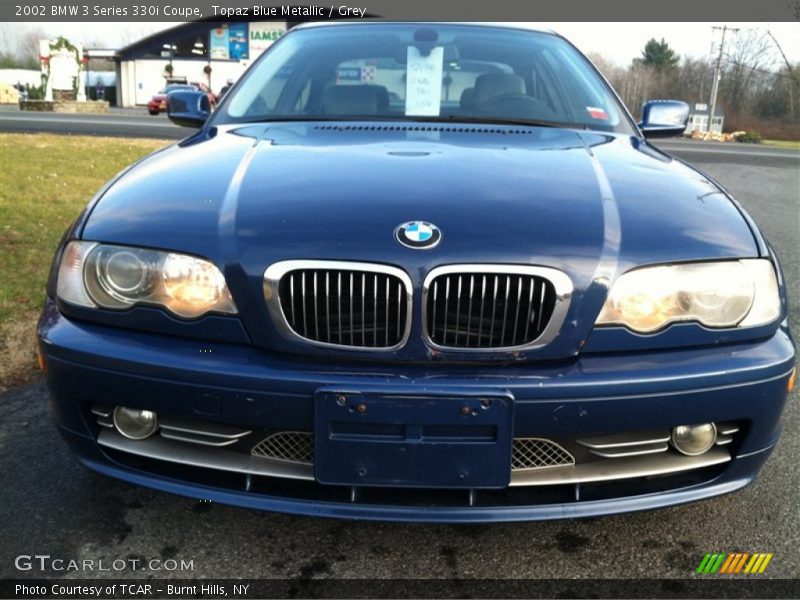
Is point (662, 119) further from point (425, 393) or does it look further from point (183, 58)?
point (183, 58)

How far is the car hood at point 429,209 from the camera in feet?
5.92

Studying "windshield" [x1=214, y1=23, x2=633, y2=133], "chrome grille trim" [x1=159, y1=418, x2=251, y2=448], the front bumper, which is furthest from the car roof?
"chrome grille trim" [x1=159, y1=418, x2=251, y2=448]

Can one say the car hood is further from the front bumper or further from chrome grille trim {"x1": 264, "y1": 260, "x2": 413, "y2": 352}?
the front bumper

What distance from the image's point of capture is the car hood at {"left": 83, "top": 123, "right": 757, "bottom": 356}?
1806mm

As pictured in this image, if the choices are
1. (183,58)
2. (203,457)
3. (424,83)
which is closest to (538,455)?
(203,457)

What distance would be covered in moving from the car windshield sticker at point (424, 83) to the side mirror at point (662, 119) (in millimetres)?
1061

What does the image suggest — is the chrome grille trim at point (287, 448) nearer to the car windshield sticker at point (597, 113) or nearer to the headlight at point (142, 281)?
the headlight at point (142, 281)

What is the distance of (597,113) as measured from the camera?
3.02 m

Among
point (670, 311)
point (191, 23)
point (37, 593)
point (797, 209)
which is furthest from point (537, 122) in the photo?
point (191, 23)

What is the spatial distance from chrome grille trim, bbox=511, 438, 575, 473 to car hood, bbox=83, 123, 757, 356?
0.79 ft

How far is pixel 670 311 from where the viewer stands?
1.86 meters

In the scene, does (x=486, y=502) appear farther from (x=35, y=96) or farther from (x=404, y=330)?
(x=35, y=96)

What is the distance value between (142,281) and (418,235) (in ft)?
2.32

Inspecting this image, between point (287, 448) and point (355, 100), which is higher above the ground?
point (355, 100)
